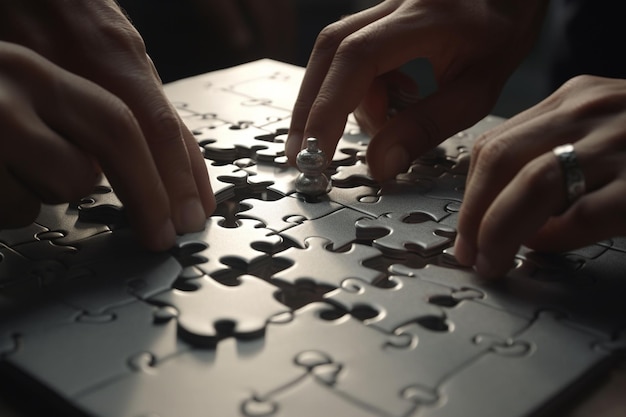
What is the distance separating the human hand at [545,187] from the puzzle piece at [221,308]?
340 millimetres

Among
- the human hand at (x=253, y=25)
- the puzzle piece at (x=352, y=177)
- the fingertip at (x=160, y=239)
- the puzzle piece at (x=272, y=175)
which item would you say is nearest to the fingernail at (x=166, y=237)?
the fingertip at (x=160, y=239)

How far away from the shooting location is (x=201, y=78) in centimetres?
222

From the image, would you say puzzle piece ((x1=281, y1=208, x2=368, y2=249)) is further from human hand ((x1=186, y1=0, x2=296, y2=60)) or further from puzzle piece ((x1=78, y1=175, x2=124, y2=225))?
human hand ((x1=186, y1=0, x2=296, y2=60))

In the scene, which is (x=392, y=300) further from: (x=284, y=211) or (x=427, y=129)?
(x=427, y=129)

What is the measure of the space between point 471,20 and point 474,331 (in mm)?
905

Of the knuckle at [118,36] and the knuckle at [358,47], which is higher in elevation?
the knuckle at [118,36]

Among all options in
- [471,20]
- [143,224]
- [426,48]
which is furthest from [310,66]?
[143,224]

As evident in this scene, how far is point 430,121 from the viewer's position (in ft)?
5.40

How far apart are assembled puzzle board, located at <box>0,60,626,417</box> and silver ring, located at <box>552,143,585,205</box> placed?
13 cm

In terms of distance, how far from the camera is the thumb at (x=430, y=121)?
62.2 inches

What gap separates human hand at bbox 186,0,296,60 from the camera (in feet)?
11.9

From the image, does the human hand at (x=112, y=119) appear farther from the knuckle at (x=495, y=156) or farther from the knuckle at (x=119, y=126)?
the knuckle at (x=495, y=156)

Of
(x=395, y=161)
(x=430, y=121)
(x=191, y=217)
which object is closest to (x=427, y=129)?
(x=430, y=121)

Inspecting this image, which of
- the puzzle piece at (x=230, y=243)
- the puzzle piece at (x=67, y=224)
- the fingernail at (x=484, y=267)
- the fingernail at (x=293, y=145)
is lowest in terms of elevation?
the puzzle piece at (x=67, y=224)
